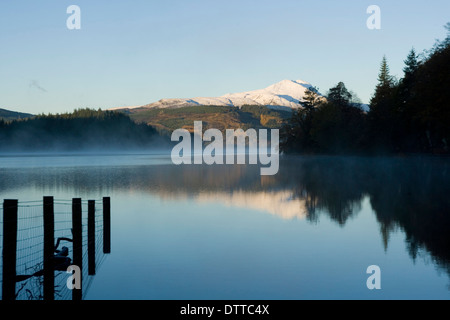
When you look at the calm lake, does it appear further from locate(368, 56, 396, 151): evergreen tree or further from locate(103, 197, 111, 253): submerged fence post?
locate(368, 56, 396, 151): evergreen tree

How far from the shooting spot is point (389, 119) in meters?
70.4

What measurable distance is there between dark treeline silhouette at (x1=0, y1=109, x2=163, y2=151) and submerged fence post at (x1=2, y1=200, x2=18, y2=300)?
16880cm

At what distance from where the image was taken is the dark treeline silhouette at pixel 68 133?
16588 centimetres

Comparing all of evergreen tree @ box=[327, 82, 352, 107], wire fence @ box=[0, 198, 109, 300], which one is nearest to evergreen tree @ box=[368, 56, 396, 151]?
Answer: evergreen tree @ box=[327, 82, 352, 107]

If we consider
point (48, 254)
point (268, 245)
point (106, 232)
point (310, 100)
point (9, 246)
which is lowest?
point (268, 245)

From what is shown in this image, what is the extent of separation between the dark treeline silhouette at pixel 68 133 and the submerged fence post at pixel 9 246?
16880cm

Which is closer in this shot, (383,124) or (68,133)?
(383,124)

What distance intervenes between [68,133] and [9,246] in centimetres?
17994

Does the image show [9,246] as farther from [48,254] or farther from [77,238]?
[77,238]

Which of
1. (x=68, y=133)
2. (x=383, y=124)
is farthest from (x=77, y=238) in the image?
(x=68, y=133)

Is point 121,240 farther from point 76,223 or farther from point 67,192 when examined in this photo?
point 67,192

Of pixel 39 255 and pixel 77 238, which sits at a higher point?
pixel 77 238

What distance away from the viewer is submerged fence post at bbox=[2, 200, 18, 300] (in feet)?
24.8
